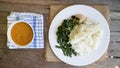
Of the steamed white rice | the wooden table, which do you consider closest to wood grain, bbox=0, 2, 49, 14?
the wooden table

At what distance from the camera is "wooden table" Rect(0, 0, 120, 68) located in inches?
35.7

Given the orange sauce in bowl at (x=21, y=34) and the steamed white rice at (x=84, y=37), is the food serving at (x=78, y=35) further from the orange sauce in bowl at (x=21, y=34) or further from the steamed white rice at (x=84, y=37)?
the orange sauce in bowl at (x=21, y=34)

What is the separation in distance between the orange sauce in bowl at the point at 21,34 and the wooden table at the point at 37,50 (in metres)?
0.04

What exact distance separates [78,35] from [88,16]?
91 millimetres

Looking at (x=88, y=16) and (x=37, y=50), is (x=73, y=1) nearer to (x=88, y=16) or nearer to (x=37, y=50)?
(x=88, y=16)

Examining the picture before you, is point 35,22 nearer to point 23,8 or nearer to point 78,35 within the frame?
point 23,8

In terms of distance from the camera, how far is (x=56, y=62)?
2.96 ft

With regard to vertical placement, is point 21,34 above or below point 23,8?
below

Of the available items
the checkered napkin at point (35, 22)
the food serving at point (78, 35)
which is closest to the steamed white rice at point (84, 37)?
the food serving at point (78, 35)

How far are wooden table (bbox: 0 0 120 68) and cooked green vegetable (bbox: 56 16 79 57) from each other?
5 centimetres

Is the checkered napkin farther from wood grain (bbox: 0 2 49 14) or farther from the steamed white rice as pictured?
the steamed white rice

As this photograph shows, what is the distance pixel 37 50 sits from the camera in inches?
35.7

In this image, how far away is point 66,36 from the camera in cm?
88

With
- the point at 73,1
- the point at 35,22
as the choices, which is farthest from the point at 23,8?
the point at 73,1
